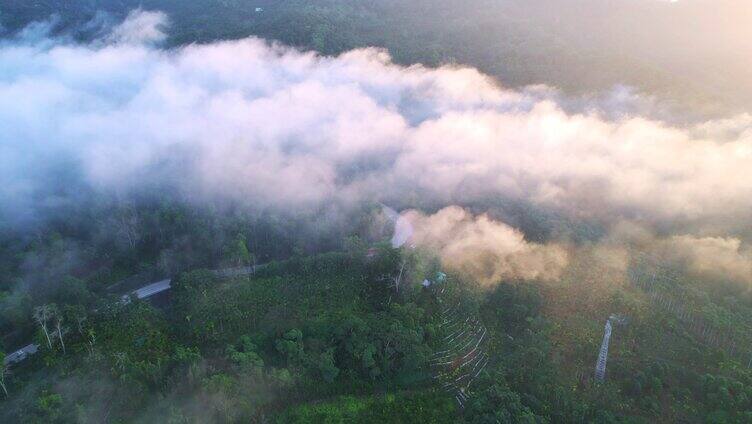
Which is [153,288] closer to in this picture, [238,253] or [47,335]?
[238,253]

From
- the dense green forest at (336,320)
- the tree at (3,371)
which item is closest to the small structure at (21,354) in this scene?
the dense green forest at (336,320)

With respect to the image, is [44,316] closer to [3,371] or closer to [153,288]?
[3,371]

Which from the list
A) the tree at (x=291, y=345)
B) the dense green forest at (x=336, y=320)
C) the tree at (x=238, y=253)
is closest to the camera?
the dense green forest at (x=336, y=320)

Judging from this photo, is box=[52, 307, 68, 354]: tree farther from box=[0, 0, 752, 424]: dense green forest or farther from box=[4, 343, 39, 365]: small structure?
box=[4, 343, 39, 365]: small structure

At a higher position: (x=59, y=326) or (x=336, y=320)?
(x=59, y=326)


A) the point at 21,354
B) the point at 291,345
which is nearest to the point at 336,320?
the point at 291,345

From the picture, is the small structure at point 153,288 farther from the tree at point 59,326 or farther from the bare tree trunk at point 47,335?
the bare tree trunk at point 47,335

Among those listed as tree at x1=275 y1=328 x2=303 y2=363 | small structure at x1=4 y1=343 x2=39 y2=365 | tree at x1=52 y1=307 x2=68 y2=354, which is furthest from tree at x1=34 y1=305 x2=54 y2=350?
tree at x1=275 y1=328 x2=303 y2=363

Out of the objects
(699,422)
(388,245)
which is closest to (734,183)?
(699,422)

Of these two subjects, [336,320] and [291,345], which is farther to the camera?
[336,320]

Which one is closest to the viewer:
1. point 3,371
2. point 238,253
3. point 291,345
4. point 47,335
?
point 3,371

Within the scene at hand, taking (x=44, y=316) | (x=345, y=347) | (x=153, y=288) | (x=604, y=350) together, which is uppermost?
(x=44, y=316)

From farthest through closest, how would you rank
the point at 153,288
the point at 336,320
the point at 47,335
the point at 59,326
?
the point at 153,288 < the point at 336,320 < the point at 59,326 < the point at 47,335
